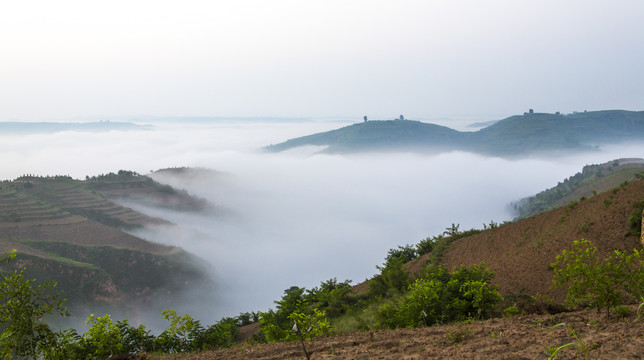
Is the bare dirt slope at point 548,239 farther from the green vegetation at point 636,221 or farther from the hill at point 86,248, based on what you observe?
the hill at point 86,248

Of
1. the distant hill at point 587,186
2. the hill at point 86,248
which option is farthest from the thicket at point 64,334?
the distant hill at point 587,186

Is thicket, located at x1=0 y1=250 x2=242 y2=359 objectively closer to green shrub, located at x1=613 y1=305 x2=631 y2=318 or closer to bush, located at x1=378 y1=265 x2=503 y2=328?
bush, located at x1=378 y1=265 x2=503 y2=328

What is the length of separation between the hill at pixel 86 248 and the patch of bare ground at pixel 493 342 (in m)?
72.6

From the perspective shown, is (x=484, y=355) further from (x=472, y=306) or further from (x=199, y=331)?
(x=199, y=331)

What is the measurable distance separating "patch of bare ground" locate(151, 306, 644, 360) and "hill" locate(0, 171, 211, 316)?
7262 cm

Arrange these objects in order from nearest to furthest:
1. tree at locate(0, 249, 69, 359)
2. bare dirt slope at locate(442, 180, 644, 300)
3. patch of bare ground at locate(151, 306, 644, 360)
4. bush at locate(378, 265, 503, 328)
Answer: patch of bare ground at locate(151, 306, 644, 360) → tree at locate(0, 249, 69, 359) → bush at locate(378, 265, 503, 328) → bare dirt slope at locate(442, 180, 644, 300)

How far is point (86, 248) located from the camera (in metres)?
79.1

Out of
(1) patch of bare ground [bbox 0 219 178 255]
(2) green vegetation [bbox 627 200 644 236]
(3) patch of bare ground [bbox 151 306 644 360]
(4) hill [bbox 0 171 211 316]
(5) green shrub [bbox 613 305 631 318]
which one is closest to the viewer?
(3) patch of bare ground [bbox 151 306 644 360]

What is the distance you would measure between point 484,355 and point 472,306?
222 inches

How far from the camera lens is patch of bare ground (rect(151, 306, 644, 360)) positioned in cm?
645

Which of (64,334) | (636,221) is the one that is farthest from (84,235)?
(636,221)

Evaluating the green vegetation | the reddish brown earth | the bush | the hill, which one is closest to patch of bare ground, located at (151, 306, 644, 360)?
the reddish brown earth

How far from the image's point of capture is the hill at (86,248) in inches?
2699

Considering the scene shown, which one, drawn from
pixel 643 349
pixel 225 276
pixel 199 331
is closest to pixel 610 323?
pixel 643 349
